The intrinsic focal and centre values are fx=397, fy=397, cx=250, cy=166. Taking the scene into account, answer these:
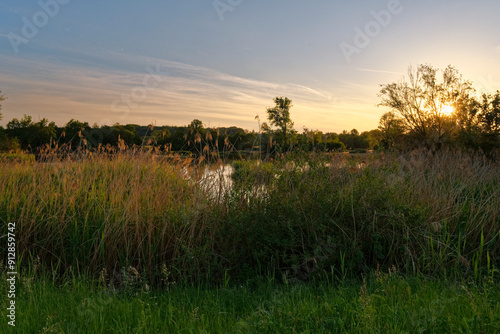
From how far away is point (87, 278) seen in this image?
15.3ft

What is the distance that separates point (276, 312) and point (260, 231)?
177cm

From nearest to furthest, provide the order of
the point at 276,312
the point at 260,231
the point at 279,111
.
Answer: the point at 276,312, the point at 260,231, the point at 279,111

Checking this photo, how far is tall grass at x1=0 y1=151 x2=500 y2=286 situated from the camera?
4684 millimetres

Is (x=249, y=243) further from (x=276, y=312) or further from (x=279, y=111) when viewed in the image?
(x=279, y=111)

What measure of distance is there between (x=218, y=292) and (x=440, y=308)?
2087 millimetres

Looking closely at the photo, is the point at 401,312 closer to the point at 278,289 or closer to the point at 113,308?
the point at 278,289

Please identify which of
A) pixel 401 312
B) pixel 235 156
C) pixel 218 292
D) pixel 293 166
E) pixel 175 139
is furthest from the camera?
pixel 175 139

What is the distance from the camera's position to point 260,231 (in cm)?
484

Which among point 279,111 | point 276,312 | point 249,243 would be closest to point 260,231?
point 249,243

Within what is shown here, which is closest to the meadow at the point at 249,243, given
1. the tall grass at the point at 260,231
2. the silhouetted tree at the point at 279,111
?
the tall grass at the point at 260,231

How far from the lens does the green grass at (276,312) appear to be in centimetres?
281

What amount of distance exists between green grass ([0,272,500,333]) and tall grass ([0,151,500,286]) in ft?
2.12

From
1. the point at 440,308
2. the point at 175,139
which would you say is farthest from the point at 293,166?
the point at 175,139

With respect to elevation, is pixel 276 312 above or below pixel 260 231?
below
